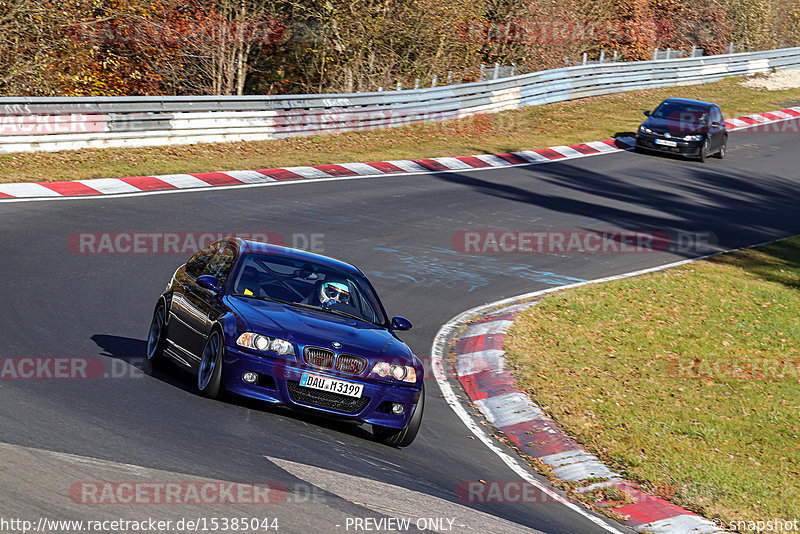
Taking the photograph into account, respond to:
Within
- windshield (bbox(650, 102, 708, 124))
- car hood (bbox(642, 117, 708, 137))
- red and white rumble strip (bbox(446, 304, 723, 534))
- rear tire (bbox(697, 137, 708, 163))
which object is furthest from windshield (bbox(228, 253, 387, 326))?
windshield (bbox(650, 102, 708, 124))

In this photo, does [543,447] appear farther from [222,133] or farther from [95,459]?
[222,133]

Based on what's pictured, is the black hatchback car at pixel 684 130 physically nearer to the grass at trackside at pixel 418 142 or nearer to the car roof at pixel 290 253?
the grass at trackside at pixel 418 142

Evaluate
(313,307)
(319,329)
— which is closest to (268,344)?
(319,329)

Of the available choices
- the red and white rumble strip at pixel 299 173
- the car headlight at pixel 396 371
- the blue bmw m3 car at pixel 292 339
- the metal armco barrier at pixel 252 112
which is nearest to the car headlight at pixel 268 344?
the blue bmw m3 car at pixel 292 339

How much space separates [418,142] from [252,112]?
5.27 m

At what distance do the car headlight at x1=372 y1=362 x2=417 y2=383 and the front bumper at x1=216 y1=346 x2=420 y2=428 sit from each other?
0.09m

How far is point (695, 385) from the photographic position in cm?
1217

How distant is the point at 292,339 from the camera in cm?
837

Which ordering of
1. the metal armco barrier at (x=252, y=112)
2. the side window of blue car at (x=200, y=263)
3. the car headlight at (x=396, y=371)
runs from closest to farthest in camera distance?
1. the car headlight at (x=396, y=371)
2. the side window of blue car at (x=200, y=263)
3. the metal armco barrier at (x=252, y=112)

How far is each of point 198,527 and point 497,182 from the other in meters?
18.9

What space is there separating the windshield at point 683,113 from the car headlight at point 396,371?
24.2 m

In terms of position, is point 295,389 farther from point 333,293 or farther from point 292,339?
point 333,293

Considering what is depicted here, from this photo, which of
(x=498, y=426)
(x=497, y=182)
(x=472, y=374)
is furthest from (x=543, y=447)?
(x=497, y=182)

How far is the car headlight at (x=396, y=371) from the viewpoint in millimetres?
8531
